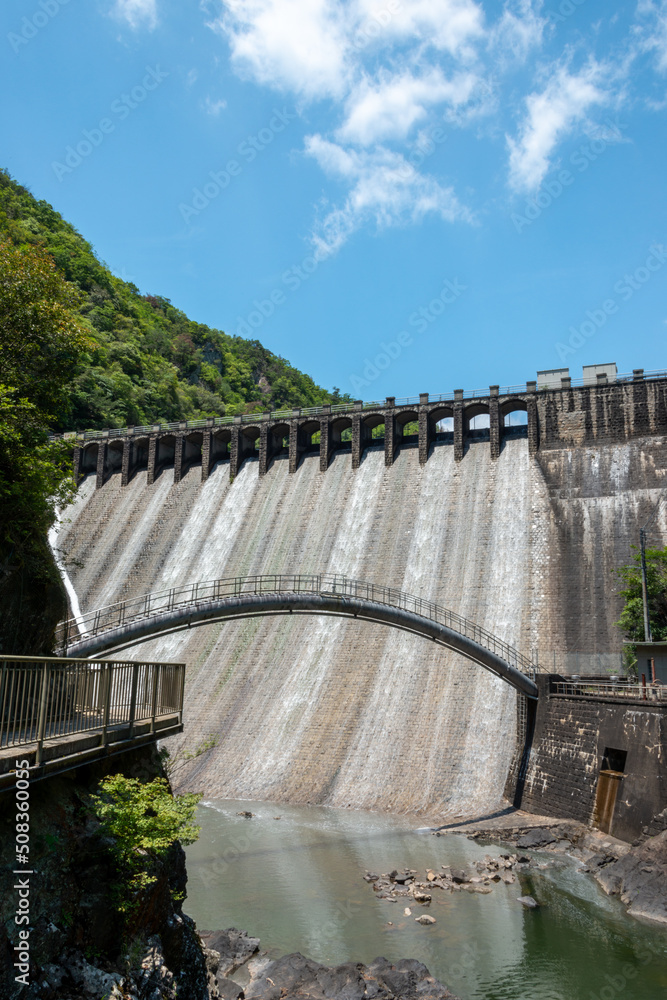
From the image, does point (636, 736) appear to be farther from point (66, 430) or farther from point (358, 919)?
point (66, 430)

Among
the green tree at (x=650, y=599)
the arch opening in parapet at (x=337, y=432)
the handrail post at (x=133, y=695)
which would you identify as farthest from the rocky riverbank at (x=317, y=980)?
the arch opening in parapet at (x=337, y=432)

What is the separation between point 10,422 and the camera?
57.3ft

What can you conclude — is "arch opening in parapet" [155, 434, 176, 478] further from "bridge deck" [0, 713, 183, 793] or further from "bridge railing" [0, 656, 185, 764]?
"bridge deck" [0, 713, 183, 793]

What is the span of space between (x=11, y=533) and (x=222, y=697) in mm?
25776

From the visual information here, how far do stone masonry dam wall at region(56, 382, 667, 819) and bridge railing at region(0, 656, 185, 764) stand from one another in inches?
770

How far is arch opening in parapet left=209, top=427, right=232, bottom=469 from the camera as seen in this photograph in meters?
58.9

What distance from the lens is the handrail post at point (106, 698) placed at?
11242 millimetres

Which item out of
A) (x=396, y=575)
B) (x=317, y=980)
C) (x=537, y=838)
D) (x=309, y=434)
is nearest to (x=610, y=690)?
(x=537, y=838)

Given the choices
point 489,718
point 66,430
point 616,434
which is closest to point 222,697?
point 489,718

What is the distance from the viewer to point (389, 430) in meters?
51.8

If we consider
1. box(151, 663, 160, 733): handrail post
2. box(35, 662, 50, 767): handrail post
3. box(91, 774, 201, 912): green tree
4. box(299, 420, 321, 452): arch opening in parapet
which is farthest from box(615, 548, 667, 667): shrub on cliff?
box(35, 662, 50, 767): handrail post

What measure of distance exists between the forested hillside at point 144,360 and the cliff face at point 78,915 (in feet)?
193

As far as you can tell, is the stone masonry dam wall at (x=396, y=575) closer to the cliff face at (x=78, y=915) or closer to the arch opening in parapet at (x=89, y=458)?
the arch opening in parapet at (x=89, y=458)

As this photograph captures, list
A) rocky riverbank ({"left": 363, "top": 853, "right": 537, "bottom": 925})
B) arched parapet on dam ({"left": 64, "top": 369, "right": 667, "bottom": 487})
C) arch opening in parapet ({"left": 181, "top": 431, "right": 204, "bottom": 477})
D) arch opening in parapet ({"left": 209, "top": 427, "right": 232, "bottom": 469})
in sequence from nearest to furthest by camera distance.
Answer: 1. rocky riverbank ({"left": 363, "top": 853, "right": 537, "bottom": 925})
2. arched parapet on dam ({"left": 64, "top": 369, "right": 667, "bottom": 487})
3. arch opening in parapet ({"left": 209, "top": 427, "right": 232, "bottom": 469})
4. arch opening in parapet ({"left": 181, "top": 431, "right": 204, "bottom": 477})
